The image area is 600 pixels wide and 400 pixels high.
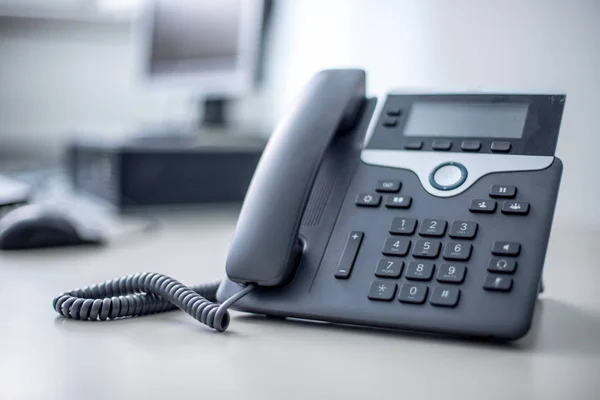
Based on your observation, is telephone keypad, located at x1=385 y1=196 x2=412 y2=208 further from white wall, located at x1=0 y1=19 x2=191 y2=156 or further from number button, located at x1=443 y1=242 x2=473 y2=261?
white wall, located at x1=0 y1=19 x2=191 y2=156

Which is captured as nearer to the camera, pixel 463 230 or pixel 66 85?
pixel 463 230

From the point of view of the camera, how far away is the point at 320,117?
21.4 inches

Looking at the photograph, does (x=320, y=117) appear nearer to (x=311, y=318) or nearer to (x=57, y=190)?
(x=311, y=318)

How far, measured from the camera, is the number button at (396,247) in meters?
0.47

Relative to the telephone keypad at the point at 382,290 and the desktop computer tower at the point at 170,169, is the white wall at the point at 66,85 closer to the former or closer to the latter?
the desktop computer tower at the point at 170,169

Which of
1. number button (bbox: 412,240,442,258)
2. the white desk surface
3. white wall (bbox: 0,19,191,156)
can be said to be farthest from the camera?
white wall (bbox: 0,19,191,156)

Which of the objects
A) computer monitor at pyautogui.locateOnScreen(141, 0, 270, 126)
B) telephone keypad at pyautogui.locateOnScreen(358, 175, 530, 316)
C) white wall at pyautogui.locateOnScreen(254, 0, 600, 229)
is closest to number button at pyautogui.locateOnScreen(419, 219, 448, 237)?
telephone keypad at pyautogui.locateOnScreen(358, 175, 530, 316)

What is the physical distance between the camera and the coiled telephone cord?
0.48m

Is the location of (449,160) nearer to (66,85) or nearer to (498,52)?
(498,52)

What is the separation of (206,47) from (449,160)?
1006mm

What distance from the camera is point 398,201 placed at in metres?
0.51

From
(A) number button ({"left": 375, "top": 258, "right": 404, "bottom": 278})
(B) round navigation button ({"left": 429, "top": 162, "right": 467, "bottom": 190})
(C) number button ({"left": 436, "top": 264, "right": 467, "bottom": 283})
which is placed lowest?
(A) number button ({"left": 375, "top": 258, "right": 404, "bottom": 278})

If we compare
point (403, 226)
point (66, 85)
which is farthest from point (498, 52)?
point (66, 85)

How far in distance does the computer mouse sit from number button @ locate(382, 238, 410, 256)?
0.51 meters
